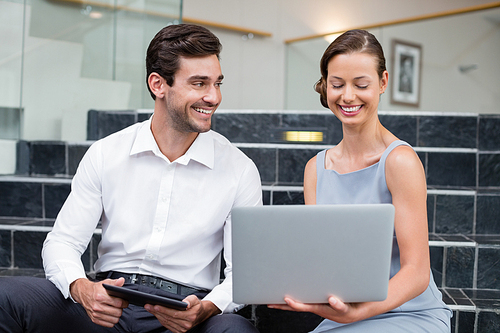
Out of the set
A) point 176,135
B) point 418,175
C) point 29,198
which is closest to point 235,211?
point 418,175

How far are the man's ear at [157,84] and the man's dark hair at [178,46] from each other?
0.02 m

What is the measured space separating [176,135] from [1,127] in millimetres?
1809

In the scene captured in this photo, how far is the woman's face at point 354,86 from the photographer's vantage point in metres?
1.25

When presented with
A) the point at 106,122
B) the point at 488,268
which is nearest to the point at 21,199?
the point at 106,122

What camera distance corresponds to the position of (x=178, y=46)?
147 centimetres

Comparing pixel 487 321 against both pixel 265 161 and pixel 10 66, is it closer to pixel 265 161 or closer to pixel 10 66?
pixel 265 161

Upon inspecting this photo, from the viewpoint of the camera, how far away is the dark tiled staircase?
6.03 feet

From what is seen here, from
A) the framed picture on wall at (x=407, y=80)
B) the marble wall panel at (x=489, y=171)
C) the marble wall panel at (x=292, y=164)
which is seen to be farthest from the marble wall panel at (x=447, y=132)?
the framed picture on wall at (x=407, y=80)

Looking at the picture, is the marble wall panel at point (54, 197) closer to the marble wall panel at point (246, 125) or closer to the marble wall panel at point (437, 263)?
the marble wall panel at point (246, 125)

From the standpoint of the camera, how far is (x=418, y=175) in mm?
1192

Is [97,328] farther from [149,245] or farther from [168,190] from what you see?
[168,190]

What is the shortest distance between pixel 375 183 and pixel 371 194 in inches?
1.4

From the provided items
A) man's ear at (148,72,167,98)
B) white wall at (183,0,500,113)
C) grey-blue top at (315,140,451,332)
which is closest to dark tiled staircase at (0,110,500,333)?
grey-blue top at (315,140,451,332)

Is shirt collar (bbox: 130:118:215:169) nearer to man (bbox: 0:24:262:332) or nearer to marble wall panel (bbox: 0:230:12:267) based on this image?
man (bbox: 0:24:262:332)
